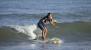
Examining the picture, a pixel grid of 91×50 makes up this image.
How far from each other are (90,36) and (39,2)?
62.8 ft

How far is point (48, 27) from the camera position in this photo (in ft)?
79.6

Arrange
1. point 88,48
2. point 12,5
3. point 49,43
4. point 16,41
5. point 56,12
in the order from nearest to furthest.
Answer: point 88,48
point 49,43
point 16,41
point 56,12
point 12,5

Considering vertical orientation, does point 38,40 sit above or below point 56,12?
below

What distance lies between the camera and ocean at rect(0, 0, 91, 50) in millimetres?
18281

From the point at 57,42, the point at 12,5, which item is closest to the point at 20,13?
the point at 12,5

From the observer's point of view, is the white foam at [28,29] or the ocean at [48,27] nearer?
the ocean at [48,27]

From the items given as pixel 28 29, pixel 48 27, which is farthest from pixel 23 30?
pixel 48 27

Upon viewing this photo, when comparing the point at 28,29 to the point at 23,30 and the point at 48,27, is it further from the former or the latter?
the point at 48,27

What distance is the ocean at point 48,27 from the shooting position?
60.0ft

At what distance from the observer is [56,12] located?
32.3 metres

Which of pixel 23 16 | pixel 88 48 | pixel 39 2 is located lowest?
pixel 88 48

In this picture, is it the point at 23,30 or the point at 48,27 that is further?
the point at 48,27

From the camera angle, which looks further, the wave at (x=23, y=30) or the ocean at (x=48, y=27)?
the wave at (x=23, y=30)

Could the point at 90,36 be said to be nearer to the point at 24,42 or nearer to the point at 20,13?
the point at 24,42
